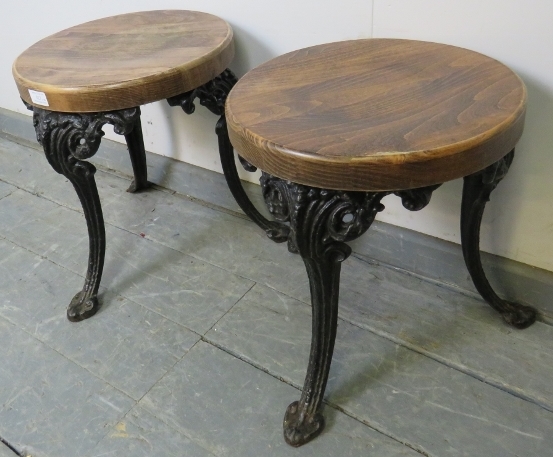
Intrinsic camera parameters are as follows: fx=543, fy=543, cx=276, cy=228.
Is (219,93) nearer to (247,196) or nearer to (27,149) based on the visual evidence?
(247,196)

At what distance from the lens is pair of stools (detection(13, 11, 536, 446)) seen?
1.89ft

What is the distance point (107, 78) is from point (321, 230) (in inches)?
17.1

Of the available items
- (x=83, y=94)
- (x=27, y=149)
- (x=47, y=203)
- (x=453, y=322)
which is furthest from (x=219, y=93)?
(x=27, y=149)

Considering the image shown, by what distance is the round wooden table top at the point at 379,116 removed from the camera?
0.56 meters

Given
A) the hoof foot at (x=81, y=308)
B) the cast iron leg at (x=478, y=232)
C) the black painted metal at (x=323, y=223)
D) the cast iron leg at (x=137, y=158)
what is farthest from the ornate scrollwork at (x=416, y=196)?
the cast iron leg at (x=137, y=158)

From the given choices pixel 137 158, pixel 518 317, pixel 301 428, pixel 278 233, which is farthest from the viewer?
pixel 137 158

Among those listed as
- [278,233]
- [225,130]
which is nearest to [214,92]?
[225,130]

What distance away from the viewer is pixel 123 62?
884 mm

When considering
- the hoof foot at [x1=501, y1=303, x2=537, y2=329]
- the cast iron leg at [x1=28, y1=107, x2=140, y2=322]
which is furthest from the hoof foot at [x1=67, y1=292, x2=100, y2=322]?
the hoof foot at [x1=501, y1=303, x2=537, y2=329]

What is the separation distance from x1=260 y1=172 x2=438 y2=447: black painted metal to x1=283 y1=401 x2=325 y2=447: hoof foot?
12 centimetres

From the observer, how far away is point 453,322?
99 centimetres

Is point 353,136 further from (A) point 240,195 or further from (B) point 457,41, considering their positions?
(A) point 240,195

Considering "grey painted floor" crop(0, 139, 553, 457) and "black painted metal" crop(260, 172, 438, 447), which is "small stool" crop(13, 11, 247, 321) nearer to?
"grey painted floor" crop(0, 139, 553, 457)

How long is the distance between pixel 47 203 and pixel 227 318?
728mm
